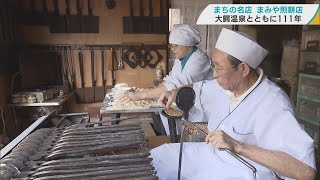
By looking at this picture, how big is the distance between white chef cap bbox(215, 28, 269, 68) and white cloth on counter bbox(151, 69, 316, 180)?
116 millimetres

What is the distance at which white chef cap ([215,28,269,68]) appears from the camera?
125 cm

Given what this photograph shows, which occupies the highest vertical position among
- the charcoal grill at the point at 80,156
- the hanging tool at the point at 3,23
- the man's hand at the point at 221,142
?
the hanging tool at the point at 3,23

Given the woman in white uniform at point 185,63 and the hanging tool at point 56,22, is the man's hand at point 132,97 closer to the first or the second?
the woman in white uniform at point 185,63

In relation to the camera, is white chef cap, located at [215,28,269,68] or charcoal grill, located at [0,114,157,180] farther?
white chef cap, located at [215,28,269,68]

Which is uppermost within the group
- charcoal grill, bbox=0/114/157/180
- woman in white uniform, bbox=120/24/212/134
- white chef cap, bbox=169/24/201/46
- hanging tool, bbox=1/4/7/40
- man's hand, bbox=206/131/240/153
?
hanging tool, bbox=1/4/7/40

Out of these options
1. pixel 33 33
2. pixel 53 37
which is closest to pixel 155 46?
pixel 53 37

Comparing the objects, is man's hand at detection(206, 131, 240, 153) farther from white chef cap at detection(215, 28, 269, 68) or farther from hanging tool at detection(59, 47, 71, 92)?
hanging tool at detection(59, 47, 71, 92)

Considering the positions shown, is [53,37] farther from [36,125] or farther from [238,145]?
[238,145]

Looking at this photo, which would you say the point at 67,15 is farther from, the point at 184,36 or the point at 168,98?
the point at 168,98

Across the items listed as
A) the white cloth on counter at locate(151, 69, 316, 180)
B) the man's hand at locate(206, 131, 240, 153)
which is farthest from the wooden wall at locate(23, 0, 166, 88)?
the man's hand at locate(206, 131, 240, 153)

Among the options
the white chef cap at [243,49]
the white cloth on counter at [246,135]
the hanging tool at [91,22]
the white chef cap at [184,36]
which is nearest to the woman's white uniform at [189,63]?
the white chef cap at [184,36]

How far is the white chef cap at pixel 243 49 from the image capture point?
1248mm

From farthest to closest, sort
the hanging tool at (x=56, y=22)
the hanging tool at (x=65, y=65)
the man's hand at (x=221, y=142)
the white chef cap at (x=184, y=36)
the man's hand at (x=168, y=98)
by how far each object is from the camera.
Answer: the hanging tool at (x=65, y=65) → the hanging tool at (x=56, y=22) → the white chef cap at (x=184, y=36) → the man's hand at (x=168, y=98) → the man's hand at (x=221, y=142)

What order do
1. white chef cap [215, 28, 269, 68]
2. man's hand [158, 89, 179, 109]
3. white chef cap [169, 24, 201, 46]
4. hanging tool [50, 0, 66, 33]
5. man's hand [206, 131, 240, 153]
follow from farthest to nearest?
hanging tool [50, 0, 66, 33], white chef cap [169, 24, 201, 46], man's hand [158, 89, 179, 109], white chef cap [215, 28, 269, 68], man's hand [206, 131, 240, 153]
